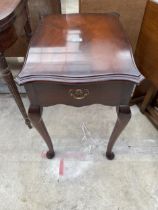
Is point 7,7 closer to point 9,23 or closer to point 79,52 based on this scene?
point 9,23

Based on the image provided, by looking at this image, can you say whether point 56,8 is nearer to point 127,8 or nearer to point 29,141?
point 127,8

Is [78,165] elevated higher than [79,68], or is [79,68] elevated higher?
[79,68]

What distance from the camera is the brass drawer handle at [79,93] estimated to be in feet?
2.15

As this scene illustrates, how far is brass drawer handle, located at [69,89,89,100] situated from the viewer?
0.66 meters

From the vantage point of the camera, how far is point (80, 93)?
67cm

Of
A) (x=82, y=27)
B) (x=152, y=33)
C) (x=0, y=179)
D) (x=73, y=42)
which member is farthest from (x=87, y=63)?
(x=0, y=179)

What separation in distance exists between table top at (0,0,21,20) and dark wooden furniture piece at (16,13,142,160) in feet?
0.41

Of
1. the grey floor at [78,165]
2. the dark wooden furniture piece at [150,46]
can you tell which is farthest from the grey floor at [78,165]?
the dark wooden furniture piece at [150,46]

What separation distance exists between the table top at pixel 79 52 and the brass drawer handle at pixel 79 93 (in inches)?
2.3

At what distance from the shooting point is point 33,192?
0.96 meters

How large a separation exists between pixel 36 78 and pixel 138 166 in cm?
76

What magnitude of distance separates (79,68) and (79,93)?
9cm

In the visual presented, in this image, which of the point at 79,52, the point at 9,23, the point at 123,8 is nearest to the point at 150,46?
the point at 123,8

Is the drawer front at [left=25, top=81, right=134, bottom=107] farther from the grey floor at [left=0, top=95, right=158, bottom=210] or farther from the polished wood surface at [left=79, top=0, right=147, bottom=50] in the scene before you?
the polished wood surface at [left=79, top=0, right=147, bottom=50]
